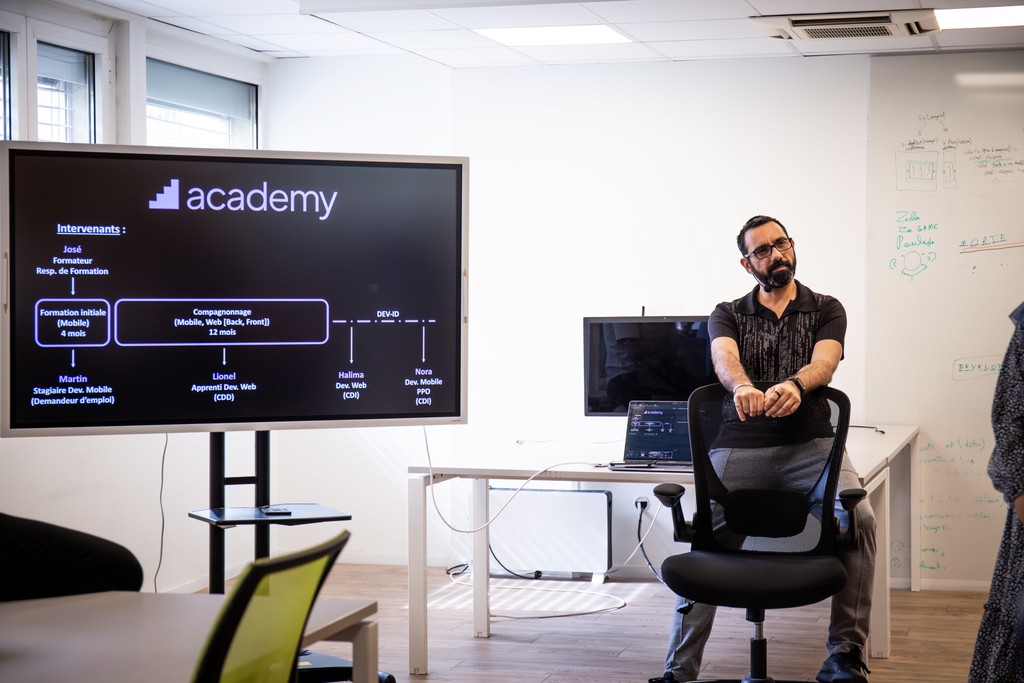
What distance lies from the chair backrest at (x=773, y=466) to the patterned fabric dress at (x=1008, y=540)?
986 millimetres

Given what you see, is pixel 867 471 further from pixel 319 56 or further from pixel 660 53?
pixel 319 56

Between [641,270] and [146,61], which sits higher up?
[146,61]

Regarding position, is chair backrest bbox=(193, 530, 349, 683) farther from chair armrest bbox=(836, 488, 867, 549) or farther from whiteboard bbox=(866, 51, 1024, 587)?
whiteboard bbox=(866, 51, 1024, 587)

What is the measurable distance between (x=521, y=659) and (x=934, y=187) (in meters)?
2.86

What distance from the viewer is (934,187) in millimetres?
5469

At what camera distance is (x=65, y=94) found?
4910 mm

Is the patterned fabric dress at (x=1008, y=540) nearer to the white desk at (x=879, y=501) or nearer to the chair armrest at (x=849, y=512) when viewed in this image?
the chair armrest at (x=849, y=512)

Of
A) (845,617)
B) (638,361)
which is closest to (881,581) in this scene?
(845,617)

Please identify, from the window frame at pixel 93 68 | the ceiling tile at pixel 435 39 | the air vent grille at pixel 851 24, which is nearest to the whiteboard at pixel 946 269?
the air vent grille at pixel 851 24

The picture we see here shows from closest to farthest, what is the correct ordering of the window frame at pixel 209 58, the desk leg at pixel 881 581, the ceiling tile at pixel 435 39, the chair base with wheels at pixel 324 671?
the chair base with wheels at pixel 324 671
the desk leg at pixel 881 581
the ceiling tile at pixel 435 39
the window frame at pixel 209 58

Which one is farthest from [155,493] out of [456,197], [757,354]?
[757,354]

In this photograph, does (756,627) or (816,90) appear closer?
(756,627)

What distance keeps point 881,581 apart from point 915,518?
1254 millimetres

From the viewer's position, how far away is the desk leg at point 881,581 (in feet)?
14.1
